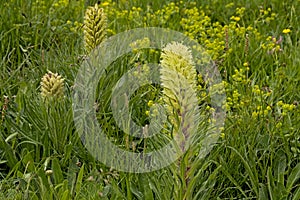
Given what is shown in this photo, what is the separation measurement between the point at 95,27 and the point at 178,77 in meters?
1.25

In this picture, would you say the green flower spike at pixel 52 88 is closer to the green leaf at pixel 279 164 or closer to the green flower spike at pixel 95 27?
the green flower spike at pixel 95 27

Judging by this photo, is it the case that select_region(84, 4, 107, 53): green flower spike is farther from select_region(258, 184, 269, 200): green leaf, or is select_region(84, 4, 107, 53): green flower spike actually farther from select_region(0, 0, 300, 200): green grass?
select_region(258, 184, 269, 200): green leaf

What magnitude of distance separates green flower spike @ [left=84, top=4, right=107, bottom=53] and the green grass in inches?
8.7

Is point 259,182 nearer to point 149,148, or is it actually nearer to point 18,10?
point 149,148

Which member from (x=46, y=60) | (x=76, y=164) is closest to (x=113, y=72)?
(x=46, y=60)

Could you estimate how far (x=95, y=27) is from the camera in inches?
117

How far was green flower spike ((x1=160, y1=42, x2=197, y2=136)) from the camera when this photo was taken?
1798 millimetres

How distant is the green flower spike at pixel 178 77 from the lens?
1.80 meters

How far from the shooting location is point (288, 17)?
4586 millimetres

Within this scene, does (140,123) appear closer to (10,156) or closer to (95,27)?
(95,27)

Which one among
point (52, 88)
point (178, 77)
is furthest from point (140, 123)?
point (178, 77)

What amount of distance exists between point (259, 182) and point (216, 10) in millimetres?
2332

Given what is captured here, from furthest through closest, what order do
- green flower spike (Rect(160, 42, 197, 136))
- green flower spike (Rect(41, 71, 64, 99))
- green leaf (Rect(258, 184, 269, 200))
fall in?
green flower spike (Rect(41, 71, 64, 99))
green leaf (Rect(258, 184, 269, 200))
green flower spike (Rect(160, 42, 197, 136))

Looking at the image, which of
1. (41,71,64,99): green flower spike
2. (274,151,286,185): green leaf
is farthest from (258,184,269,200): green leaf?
(41,71,64,99): green flower spike
